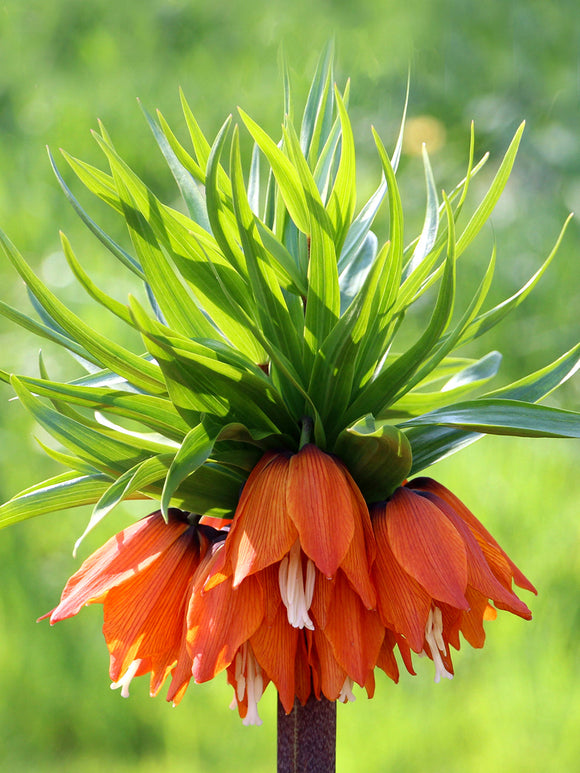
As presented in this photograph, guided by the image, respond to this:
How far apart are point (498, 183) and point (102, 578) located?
0.33 meters

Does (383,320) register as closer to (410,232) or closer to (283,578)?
(283,578)

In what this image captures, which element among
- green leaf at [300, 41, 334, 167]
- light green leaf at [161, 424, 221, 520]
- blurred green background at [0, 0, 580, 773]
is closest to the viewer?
light green leaf at [161, 424, 221, 520]

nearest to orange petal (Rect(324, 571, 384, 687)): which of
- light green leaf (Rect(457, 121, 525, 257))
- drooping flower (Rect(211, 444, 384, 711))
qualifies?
drooping flower (Rect(211, 444, 384, 711))

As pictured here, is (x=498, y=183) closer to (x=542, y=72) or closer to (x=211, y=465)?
(x=211, y=465)

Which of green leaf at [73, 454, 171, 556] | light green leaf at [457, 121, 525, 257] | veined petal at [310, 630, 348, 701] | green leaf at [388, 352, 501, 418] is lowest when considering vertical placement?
veined petal at [310, 630, 348, 701]

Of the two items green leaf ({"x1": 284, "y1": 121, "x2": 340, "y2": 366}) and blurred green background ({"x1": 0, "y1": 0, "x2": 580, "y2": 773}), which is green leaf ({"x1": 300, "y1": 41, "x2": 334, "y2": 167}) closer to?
green leaf ({"x1": 284, "y1": 121, "x2": 340, "y2": 366})

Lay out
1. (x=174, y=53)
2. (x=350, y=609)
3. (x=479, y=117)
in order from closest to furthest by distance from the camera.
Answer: (x=350, y=609), (x=479, y=117), (x=174, y=53)

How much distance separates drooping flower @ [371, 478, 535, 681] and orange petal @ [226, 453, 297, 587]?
2.1 inches

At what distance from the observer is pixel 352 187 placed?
479mm

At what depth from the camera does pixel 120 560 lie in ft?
1.38

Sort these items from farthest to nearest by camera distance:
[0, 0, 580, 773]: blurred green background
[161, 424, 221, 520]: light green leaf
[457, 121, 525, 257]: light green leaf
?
[0, 0, 580, 773]: blurred green background
[457, 121, 525, 257]: light green leaf
[161, 424, 221, 520]: light green leaf

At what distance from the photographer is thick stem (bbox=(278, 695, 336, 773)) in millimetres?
418

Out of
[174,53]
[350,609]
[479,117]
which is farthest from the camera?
[174,53]

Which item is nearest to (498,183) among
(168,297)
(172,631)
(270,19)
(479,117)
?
(168,297)
